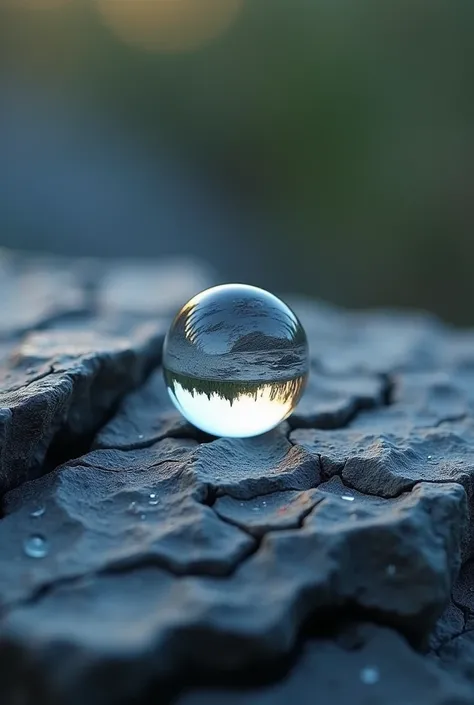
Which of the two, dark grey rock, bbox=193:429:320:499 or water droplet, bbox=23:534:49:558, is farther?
dark grey rock, bbox=193:429:320:499

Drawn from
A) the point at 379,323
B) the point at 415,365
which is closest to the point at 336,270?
the point at 379,323

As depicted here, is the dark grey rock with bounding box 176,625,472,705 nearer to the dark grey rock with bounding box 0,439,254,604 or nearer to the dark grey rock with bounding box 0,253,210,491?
the dark grey rock with bounding box 0,439,254,604

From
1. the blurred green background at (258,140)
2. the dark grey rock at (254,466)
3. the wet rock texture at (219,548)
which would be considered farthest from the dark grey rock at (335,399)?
the blurred green background at (258,140)

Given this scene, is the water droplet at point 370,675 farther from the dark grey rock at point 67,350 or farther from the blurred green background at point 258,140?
the blurred green background at point 258,140

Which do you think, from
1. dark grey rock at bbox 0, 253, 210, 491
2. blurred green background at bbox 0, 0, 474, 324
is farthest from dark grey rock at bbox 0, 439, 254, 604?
blurred green background at bbox 0, 0, 474, 324

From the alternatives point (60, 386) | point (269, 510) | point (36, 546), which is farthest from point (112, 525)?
point (60, 386)

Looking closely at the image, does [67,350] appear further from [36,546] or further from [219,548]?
[219,548]

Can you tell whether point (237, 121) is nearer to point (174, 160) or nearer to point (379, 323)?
point (174, 160)
